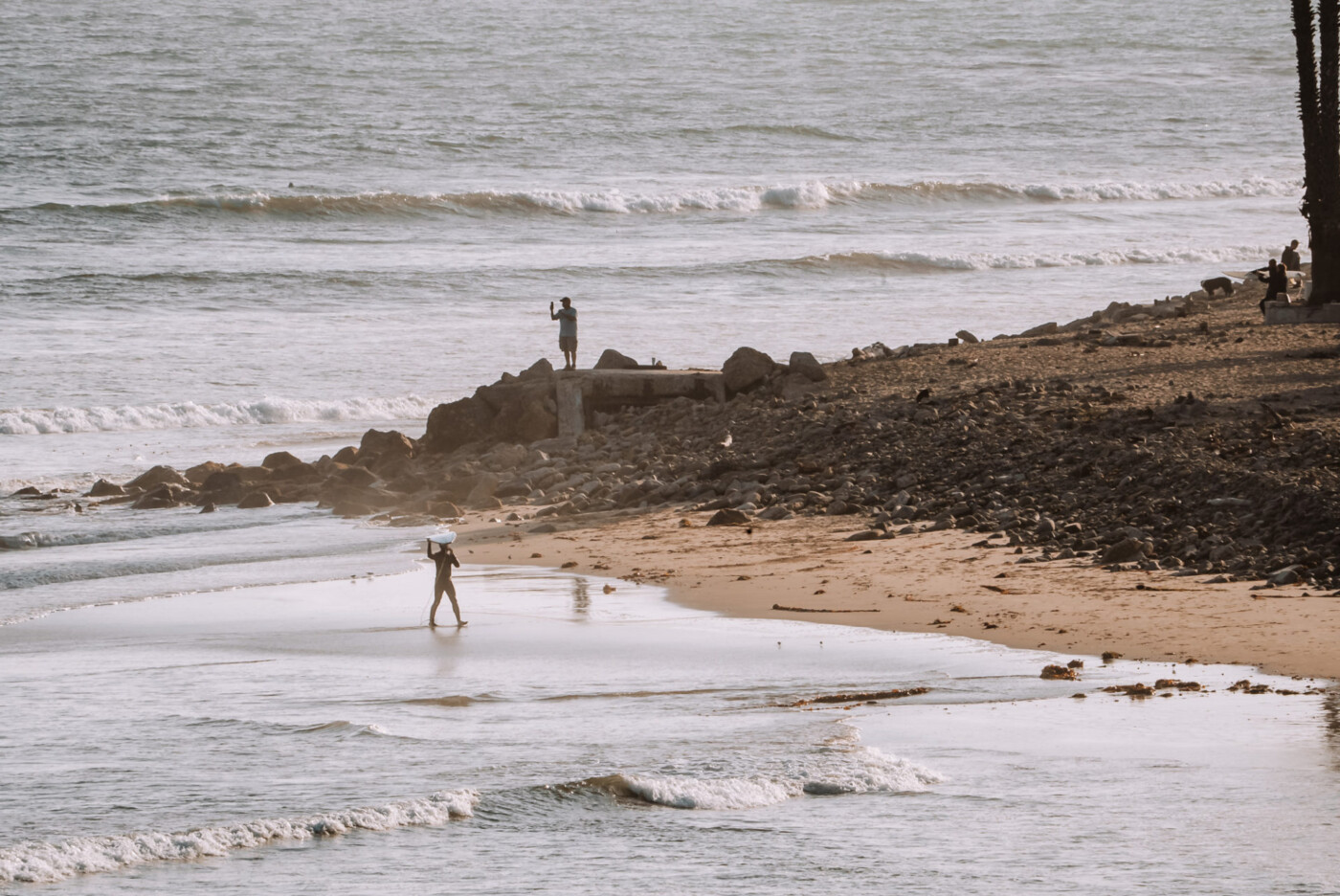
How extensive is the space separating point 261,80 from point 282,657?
139 feet

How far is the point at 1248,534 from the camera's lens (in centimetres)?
1040

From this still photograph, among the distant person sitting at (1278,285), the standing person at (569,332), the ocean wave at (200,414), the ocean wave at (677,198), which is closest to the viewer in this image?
the standing person at (569,332)

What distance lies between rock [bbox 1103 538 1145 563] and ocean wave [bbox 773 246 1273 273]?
23.9 m

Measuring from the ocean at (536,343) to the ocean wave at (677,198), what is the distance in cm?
14

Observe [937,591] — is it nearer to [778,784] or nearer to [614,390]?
[778,784]

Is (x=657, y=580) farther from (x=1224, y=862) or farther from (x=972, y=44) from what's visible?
(x=972, y=44)

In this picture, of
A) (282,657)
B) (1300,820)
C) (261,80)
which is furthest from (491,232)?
(1300,820)

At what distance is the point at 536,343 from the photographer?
2706 centimetres

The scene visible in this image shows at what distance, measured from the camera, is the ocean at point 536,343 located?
649 centimetres

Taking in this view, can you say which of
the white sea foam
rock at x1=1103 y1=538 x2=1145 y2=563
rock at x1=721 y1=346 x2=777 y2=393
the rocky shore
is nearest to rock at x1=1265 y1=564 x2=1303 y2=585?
the rocky shore

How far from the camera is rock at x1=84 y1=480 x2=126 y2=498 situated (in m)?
17.1

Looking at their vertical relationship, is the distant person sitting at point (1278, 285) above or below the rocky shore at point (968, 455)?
above

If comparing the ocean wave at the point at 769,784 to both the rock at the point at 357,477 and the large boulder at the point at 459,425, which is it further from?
the large boulder at the point at 459,425

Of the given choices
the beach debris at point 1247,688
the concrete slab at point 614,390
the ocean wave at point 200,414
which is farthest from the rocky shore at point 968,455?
the ocean wave at point 200,414
